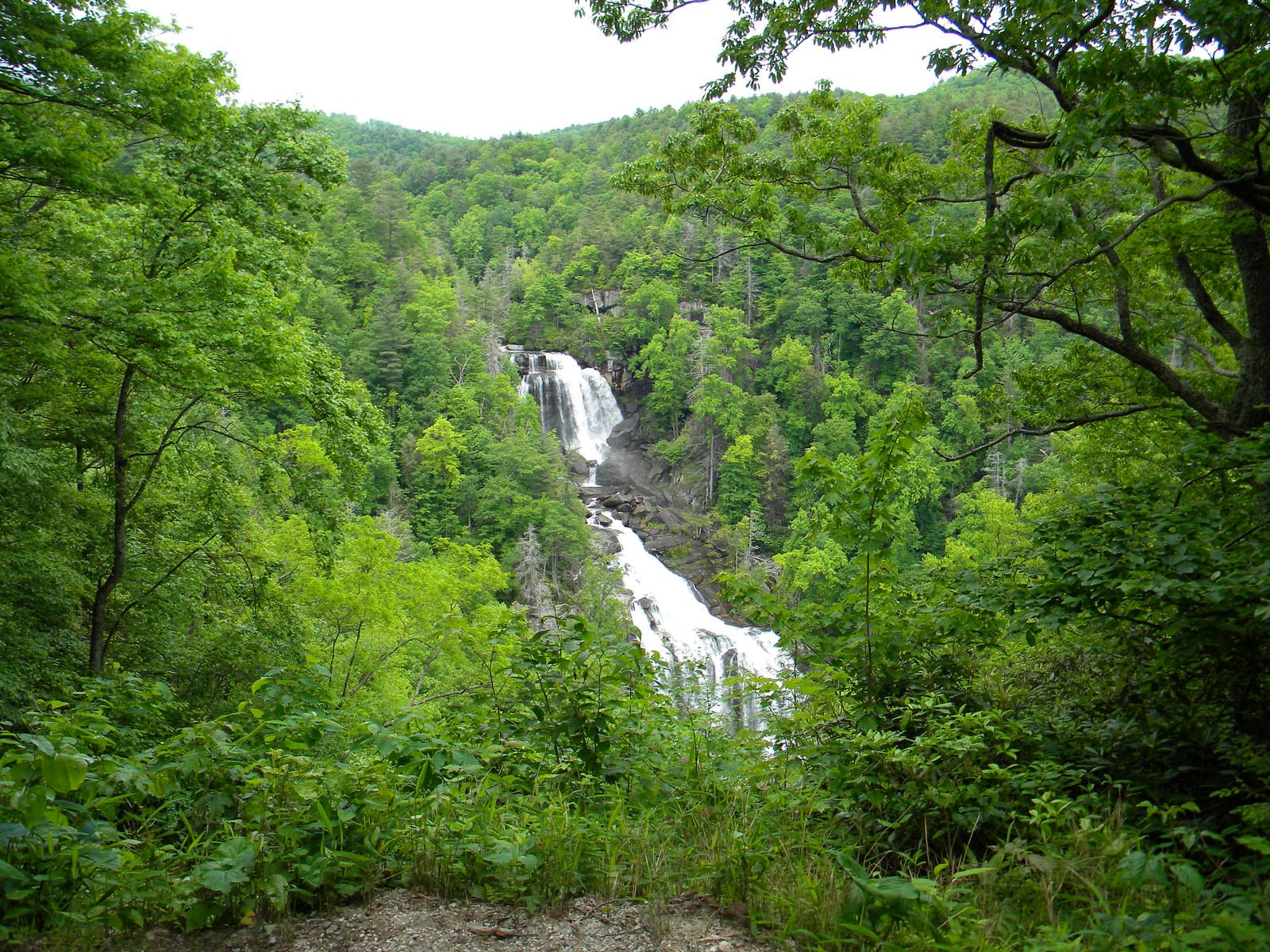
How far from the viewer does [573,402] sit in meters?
45.8

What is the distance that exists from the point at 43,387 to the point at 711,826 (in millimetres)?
9574

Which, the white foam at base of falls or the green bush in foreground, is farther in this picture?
the white foam at base of falls

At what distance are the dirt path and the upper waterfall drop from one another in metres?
41.5

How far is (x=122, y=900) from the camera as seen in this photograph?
2.24m

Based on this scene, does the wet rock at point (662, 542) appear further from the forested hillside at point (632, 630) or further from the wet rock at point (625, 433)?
the forested hillside at point (632, 630)

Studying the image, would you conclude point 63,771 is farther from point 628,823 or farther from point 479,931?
point 628,823

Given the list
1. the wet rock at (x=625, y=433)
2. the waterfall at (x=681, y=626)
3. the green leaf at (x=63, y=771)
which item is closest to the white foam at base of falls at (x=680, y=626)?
the waterfall at (x=681, y=626)

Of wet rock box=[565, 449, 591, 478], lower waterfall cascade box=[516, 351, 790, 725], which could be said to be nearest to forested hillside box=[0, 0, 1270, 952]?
lower waterfall cascade box=[516, 351, 790, 725]

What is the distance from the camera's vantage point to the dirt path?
2.32 metres

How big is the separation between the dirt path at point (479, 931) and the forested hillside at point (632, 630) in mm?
83

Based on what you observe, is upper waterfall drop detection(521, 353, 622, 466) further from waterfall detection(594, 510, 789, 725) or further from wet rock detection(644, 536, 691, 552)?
waterfall detection(594, 510, 789, 725)

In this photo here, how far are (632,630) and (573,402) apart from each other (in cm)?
3693

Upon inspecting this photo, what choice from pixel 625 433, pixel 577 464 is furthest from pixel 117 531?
pixel 625 433

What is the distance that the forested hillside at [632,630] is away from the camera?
2.54m
